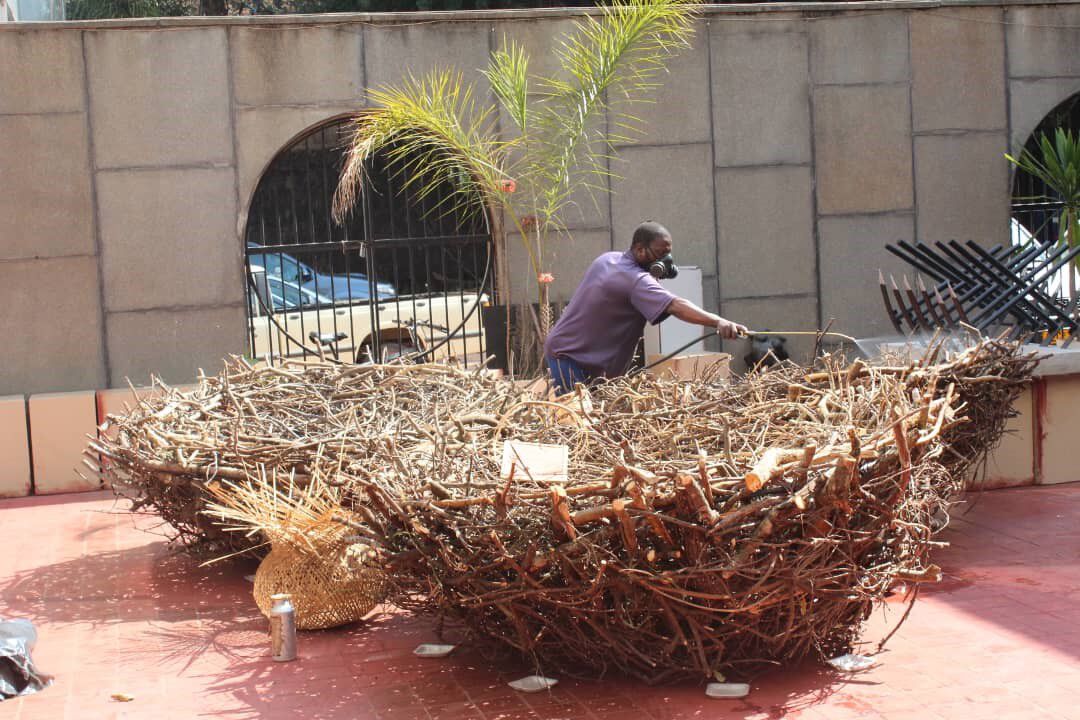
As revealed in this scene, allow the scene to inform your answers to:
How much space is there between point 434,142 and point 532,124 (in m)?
1.12

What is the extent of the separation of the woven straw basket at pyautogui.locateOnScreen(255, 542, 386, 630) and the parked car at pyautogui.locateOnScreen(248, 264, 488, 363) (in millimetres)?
4684

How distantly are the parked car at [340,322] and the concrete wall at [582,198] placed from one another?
1.60 feet

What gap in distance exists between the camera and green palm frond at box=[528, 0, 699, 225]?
30.1 ft

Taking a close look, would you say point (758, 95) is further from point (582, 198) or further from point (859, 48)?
point (582, 198)

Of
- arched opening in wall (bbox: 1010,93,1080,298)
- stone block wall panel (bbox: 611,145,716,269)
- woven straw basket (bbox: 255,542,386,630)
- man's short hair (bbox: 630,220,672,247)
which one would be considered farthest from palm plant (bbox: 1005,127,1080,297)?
woven straw basket (bbox: 255,542,386,630)

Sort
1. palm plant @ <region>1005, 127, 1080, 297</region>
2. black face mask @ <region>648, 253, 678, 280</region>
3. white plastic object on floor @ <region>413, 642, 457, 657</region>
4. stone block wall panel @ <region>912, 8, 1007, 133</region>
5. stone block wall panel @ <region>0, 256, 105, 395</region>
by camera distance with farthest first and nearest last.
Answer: stone block wall panel @ <region>912, 8, 1007, 133</region> < palm plant @ <region>1005, 127, 1080, 297</region> < stone block wall panel @ <region>0, 256, 105, 395</region> < black face mask @ <region>648, 253, 678, 280</region> < white plastic object on floor @ <region>413, 642, 457, 657</region>

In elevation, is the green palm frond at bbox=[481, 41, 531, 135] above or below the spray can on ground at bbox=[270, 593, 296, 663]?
above

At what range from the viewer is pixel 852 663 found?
4543 millimetres

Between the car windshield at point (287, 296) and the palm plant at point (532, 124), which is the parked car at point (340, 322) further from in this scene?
the palm plant at point (532, 124)

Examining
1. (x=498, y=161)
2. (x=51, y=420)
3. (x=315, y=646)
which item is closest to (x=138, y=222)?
(x=51, y=420)

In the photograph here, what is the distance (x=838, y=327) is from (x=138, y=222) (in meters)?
5.74

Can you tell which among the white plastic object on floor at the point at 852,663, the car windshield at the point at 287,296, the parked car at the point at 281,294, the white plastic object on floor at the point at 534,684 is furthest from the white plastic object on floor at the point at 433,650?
the car windshield at the point at 287,296

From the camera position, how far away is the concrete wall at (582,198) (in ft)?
31.2

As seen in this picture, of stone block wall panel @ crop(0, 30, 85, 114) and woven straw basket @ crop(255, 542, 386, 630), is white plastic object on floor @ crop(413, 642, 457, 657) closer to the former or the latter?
woven straw basket @ crop(255, 542, 386, 630)
